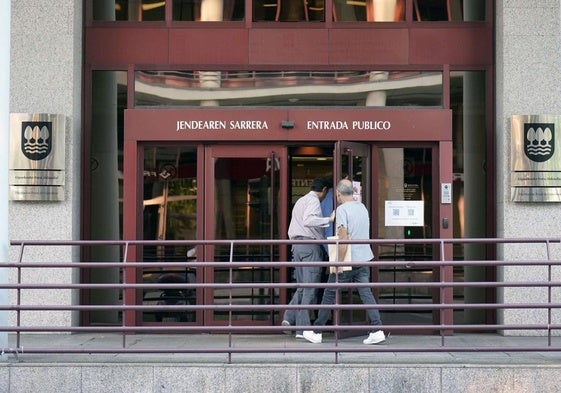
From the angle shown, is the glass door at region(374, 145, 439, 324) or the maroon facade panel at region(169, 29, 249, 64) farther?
the maroon facade panel at region(169, 29, 249, 64)

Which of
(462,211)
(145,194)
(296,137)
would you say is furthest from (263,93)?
(462,211)

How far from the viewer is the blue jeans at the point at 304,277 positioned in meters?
10.6

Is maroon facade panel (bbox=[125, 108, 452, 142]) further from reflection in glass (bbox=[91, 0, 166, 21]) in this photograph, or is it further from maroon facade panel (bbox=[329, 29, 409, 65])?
reflection in glass (bbox=[91, 0, 166, 21])

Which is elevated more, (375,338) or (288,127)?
(288,127)

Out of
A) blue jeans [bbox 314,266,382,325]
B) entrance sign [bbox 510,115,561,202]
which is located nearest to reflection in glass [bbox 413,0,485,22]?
entrance sign [bbox 510,115,561,202]

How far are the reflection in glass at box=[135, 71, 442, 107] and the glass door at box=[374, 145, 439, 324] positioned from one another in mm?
693

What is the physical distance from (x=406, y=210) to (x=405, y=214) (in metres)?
0.05

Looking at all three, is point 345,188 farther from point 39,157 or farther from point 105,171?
point 39,157

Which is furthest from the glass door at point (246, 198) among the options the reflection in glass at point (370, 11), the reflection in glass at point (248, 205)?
the reflection in glass at point (370, 11)

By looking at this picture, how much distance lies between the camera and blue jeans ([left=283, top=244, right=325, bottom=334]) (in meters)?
10.6

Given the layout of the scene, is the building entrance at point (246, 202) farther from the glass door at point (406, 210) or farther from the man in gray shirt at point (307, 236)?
the man in gray shirt at point (307, 236)

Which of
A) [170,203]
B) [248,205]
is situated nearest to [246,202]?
[248,205]

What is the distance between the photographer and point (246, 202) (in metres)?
11.5

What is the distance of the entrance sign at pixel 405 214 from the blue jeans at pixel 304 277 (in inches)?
45.5
